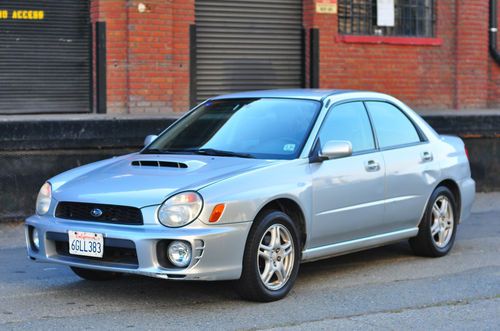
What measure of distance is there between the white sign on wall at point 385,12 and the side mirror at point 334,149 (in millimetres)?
9027

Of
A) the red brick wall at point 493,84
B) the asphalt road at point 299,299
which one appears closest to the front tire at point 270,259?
the asphalt road at point 299,299

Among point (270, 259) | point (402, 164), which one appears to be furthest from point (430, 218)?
point (270, 259)

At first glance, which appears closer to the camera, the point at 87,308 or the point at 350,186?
the point at 87,308

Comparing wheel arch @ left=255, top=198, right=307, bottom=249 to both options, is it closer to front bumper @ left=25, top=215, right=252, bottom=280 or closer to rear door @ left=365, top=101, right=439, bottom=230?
front bumper @ left=25, top=215, right=252, bottom=280

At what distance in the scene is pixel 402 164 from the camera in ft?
26.0

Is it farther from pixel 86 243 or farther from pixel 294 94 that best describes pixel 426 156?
pixel 86 243

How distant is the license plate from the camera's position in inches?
244

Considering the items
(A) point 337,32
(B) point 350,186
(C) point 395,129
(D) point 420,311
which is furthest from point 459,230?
(A) point 337,32

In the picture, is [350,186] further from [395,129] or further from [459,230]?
[459,230]

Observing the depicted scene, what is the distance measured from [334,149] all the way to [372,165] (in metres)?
0.72

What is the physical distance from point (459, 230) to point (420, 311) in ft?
13.4

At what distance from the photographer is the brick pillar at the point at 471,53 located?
1648 centimetres

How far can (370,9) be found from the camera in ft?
51.1

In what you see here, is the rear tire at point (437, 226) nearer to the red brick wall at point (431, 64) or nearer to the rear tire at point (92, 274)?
the rear tire at point (92, 274)
